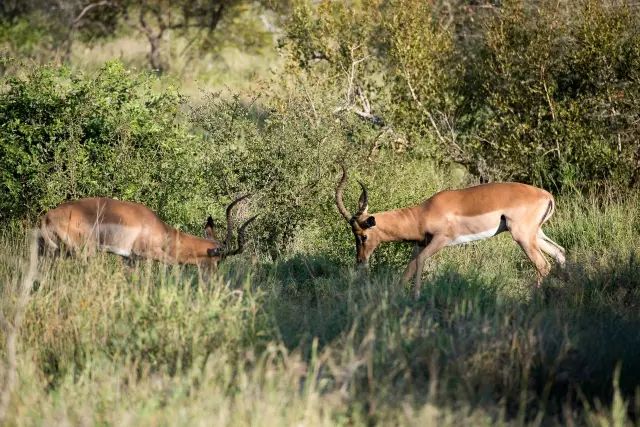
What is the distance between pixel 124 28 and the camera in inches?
899

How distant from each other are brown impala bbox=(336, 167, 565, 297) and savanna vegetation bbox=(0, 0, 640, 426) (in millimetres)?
250

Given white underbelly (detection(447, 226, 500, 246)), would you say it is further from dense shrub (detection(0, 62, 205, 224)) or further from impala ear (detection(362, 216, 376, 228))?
dense shrub (detection(0, 62, 205, 224))

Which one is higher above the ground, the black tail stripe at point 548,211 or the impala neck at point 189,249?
the black tail stripe at point 548,211

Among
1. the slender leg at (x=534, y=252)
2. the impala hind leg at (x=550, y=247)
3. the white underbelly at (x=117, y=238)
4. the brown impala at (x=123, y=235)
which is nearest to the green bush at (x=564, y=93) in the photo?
the impala hind leg at (x=550, y=247)

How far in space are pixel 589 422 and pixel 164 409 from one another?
205 cm

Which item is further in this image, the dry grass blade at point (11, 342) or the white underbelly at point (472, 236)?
the white underbelly at point (472, 236)

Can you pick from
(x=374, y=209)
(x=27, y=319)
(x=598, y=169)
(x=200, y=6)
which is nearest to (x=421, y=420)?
(x=27, y=319)

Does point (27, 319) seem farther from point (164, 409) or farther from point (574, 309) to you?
point (574, 309)

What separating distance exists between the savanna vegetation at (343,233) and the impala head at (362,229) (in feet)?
0.76

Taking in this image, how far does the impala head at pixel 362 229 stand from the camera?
30.1ft

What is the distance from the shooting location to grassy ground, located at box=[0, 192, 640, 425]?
476 centimetres

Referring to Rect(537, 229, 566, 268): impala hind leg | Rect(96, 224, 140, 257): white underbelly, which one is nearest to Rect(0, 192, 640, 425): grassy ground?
Rect(96, 224, 140, 257): white underbelly

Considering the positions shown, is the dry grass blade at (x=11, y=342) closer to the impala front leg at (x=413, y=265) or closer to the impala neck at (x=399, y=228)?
the impala front leg at (x=413, y=265)

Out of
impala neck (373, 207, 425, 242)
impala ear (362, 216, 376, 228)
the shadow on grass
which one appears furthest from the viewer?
impala neck (373, 207, 425, 242)
